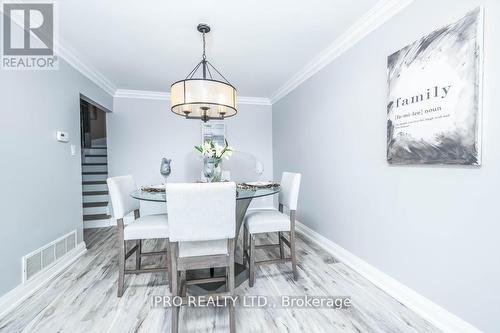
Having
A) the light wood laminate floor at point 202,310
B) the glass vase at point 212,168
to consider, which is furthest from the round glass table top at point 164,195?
the light wood laminate floor at point 202,310

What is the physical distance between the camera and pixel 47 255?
Result: 207cm

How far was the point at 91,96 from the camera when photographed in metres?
3.00

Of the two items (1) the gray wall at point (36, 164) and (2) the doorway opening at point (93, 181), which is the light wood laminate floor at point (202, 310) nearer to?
(1) the gray wall at point (36, 164)

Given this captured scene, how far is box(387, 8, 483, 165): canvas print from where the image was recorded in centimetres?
123

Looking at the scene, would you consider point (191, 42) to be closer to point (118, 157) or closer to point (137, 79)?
point (137, 79)

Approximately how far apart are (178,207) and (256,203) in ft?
10.8

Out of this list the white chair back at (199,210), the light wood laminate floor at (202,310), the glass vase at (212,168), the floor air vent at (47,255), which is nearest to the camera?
the white chair back at (199,210)

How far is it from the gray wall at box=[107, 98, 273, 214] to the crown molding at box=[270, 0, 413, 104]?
5.69 feet

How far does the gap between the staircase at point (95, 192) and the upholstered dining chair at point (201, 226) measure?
10.0ft

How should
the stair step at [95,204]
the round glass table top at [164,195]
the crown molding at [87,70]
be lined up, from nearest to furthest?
the round glass table top at [164,195], the crown molding at [87,70], the stair step at [95,204]

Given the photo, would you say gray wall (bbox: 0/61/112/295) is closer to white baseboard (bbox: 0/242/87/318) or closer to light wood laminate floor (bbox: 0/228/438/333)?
white baseboard (bbox: 0/242/87/318)

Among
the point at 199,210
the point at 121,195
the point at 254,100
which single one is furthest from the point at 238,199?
the point at 254,100

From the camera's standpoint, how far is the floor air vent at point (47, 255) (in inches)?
72.3

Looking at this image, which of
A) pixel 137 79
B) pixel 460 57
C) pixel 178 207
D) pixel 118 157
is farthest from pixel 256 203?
pixel 460 57
